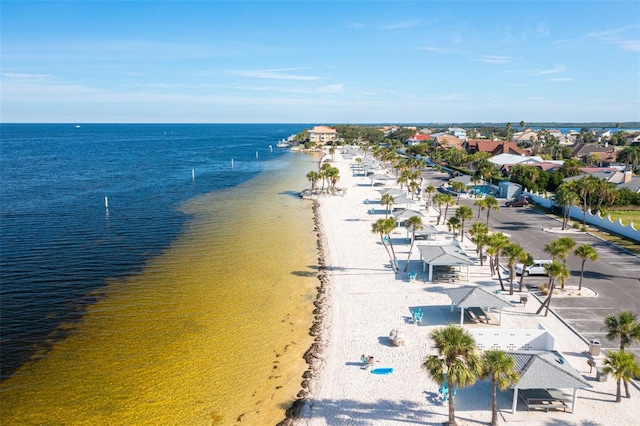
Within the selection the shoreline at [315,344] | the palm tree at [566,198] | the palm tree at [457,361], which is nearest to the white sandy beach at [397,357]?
the shoreline at [315,344]

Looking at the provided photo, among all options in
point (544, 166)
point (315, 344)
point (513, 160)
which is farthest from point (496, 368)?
point (513, 160)

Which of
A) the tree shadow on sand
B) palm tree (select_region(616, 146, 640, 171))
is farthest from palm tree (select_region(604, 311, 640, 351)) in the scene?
palm tree (select_region(616, 146, 640, 171))

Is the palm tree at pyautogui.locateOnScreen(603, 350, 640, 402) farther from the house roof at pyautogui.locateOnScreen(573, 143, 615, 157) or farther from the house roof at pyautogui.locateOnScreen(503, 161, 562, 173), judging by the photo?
the house roof at pyautogui.locateOnScreen(573, 143, 615, 157)

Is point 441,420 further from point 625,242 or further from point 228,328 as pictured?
point 625,242

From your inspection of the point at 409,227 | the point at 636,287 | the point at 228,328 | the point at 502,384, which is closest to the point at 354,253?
the point at 409,227

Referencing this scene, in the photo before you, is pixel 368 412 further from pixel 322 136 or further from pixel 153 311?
pixel 322 136
